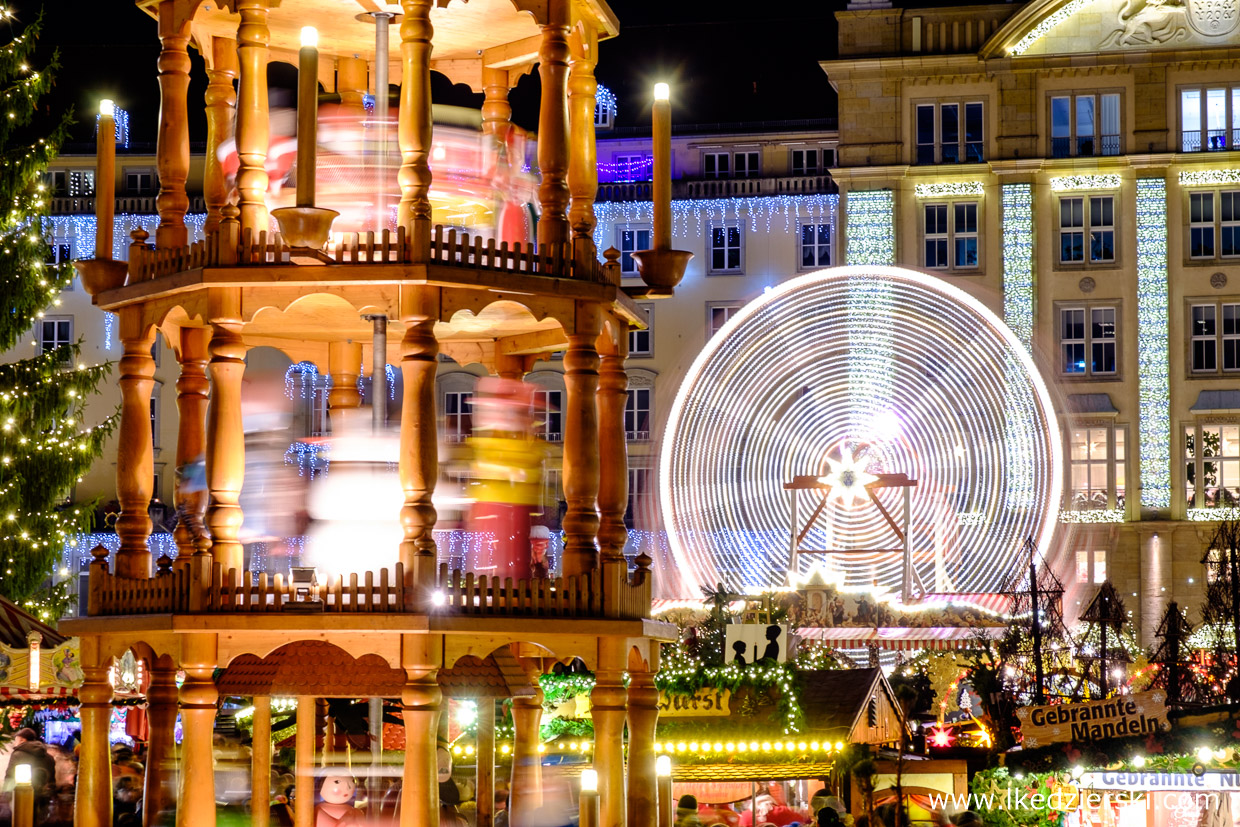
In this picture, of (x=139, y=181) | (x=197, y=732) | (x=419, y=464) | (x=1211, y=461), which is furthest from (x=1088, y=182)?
(x=197, y=732)

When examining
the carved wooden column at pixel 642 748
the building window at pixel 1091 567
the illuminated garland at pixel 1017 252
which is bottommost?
the building window at pixel 1091 567

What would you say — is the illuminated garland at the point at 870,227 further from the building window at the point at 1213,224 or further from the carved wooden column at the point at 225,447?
the carved wooden column at the point at 225,447

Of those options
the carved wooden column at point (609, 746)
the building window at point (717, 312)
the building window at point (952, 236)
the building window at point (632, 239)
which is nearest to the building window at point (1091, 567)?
the building window at point (952, 236)

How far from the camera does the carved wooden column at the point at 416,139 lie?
40.7ft

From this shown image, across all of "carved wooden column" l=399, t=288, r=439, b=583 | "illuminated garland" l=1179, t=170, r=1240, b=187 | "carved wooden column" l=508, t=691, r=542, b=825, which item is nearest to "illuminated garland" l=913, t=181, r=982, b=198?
"illuminated garland" l=1179, t=170, r=1240, b=187

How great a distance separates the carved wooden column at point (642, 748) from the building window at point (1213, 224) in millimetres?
52982

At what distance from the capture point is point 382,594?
12.1 meters

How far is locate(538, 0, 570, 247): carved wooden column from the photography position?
13312 millimetres

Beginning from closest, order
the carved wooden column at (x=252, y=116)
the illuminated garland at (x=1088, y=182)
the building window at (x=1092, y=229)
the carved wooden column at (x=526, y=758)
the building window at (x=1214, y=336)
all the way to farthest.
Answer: the carved wooden column at (x=252, y=116) → the carved wooden column at (x=526, y=758) → the building window at (x=1214, y=336) → the illuminated garland at (x=1088, y=182) → the building window at (x=1092, y=229)

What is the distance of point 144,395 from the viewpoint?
45.7ft

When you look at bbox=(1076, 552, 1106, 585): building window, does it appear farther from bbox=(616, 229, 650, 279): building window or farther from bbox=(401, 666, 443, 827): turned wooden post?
bbox=(401, 666, 443, 827): turned wooden post

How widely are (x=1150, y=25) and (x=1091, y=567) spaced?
58.4ft

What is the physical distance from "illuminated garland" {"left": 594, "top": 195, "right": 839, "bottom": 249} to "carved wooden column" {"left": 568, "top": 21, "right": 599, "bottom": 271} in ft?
174

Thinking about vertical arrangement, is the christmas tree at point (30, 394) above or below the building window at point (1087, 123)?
below
